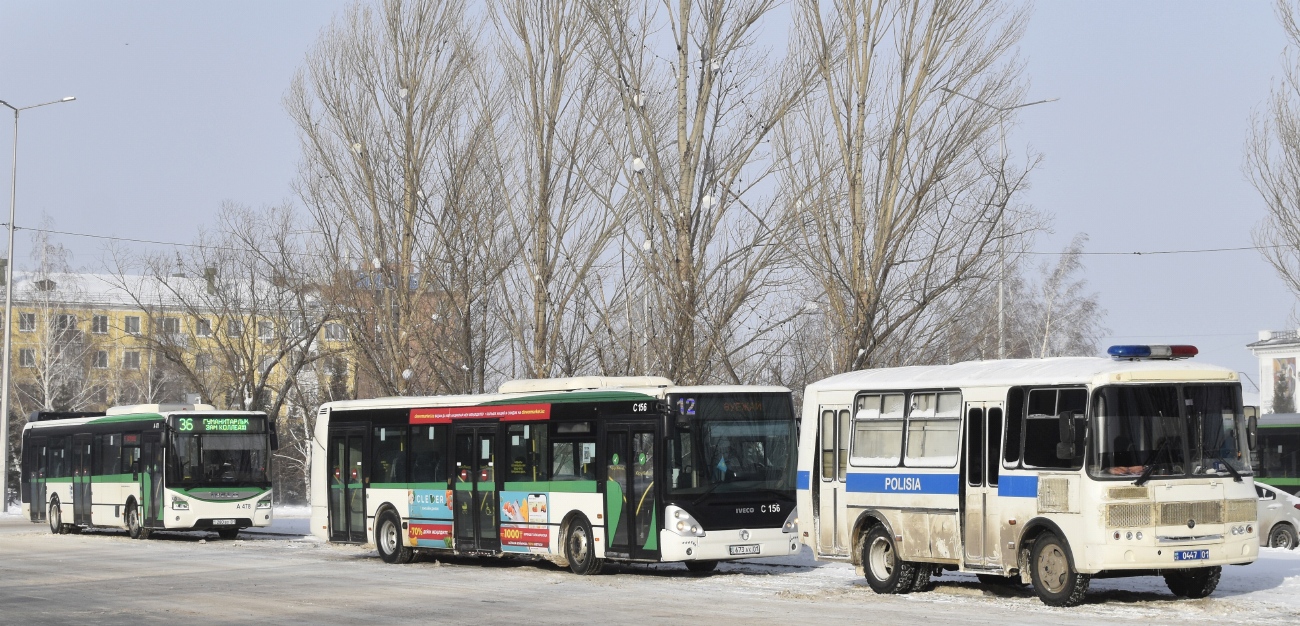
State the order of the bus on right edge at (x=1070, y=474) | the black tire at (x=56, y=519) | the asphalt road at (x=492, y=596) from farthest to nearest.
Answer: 1. the black tire at (x=56, y=519)
2. the bus on right edge at (x=1070, y=474)
3. the asphalt road at (x=492, y=596)

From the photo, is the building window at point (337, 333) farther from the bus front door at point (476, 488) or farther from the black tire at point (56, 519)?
the bus front door at point (476, 488)

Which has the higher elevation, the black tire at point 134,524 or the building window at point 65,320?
the building window at point 65,320

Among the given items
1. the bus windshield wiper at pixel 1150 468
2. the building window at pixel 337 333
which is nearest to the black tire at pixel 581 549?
the bus windshield wiper at pixel 1150 468

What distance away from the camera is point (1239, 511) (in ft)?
53.9

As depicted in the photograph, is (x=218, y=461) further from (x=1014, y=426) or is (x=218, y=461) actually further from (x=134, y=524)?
(x=1014, y=426)

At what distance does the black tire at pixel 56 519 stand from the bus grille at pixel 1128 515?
29.2m

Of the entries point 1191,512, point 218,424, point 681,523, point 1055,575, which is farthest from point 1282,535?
point 218,424

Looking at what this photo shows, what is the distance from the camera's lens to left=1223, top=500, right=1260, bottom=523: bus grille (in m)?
16.3

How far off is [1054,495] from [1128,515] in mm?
765

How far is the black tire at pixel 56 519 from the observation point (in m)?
38.8

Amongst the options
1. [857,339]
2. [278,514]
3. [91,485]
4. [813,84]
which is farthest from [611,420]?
[278,514]

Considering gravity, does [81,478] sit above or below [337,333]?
below

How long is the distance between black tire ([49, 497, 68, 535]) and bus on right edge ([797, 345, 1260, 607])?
2606cm

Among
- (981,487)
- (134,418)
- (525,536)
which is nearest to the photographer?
(981,487)
